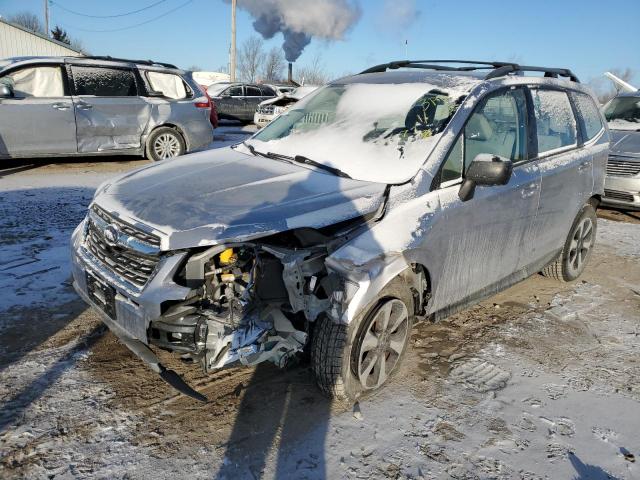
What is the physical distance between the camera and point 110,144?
8.98 meters

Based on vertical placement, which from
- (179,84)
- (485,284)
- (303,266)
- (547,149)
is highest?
(179,84)

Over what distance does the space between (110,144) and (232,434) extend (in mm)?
7592

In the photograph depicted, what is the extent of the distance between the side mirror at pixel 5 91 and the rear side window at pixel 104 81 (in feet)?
3.32

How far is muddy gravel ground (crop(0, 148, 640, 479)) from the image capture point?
96.7 inches

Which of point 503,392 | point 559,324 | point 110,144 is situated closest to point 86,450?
point 503,392

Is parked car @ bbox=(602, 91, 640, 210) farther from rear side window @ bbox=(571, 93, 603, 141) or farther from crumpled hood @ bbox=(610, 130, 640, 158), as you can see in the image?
rear side window @ bbox=(571, 93, 603, 141)

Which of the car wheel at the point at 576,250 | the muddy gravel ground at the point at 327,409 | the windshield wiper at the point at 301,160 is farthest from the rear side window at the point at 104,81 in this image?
the car wheel at the point at 576,250

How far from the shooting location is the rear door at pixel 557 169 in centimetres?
400

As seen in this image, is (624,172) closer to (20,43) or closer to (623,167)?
(623,167)

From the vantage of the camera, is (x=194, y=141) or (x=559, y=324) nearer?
(x=559, y=324)

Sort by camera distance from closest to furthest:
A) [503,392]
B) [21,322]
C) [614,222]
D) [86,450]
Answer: [86,450] < [503,392] < [21,322] < [614,222]

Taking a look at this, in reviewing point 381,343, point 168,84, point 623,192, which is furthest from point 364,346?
point 168,84

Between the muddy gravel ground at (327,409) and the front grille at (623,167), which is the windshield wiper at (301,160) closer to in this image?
the muddy gravel ground at (327,409)

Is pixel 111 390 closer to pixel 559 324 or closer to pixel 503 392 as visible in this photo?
pixel 503 392
